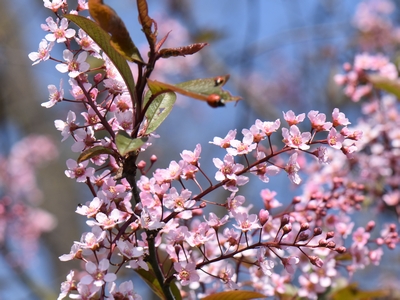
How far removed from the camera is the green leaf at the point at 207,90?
807 mm

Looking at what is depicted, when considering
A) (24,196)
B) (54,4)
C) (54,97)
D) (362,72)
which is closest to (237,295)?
(54,97)

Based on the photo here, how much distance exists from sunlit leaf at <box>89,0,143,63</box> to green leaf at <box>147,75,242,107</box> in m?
0.08

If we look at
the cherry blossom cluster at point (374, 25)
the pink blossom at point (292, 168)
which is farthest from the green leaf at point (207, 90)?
the cherry blossom cluster at point (374, 25)

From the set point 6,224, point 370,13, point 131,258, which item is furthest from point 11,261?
point 370,13

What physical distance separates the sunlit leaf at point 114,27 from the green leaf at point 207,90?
77mm

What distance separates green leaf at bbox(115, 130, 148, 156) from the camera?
2.96 feet

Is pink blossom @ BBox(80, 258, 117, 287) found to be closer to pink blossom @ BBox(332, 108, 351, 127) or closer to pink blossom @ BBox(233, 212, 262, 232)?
pink blossom @ BBox(233, 212, 262, 232)

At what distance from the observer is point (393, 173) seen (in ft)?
7.20

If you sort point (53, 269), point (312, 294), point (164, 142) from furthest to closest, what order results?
point (164, 142) < point (53, 269) < point (312, 294)

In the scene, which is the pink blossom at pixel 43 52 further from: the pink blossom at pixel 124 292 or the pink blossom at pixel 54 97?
the pink blossom at pixel 124 292

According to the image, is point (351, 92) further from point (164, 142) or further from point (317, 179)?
point (164, 142)

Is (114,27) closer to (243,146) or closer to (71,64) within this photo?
(71,64)

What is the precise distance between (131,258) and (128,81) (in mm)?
352

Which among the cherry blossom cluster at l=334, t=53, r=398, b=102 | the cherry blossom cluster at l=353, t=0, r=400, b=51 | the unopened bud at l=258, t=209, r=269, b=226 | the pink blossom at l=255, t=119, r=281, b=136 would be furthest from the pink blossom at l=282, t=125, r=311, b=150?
the cherry blossom cluster at l=353, t=0, r=400, b=51
